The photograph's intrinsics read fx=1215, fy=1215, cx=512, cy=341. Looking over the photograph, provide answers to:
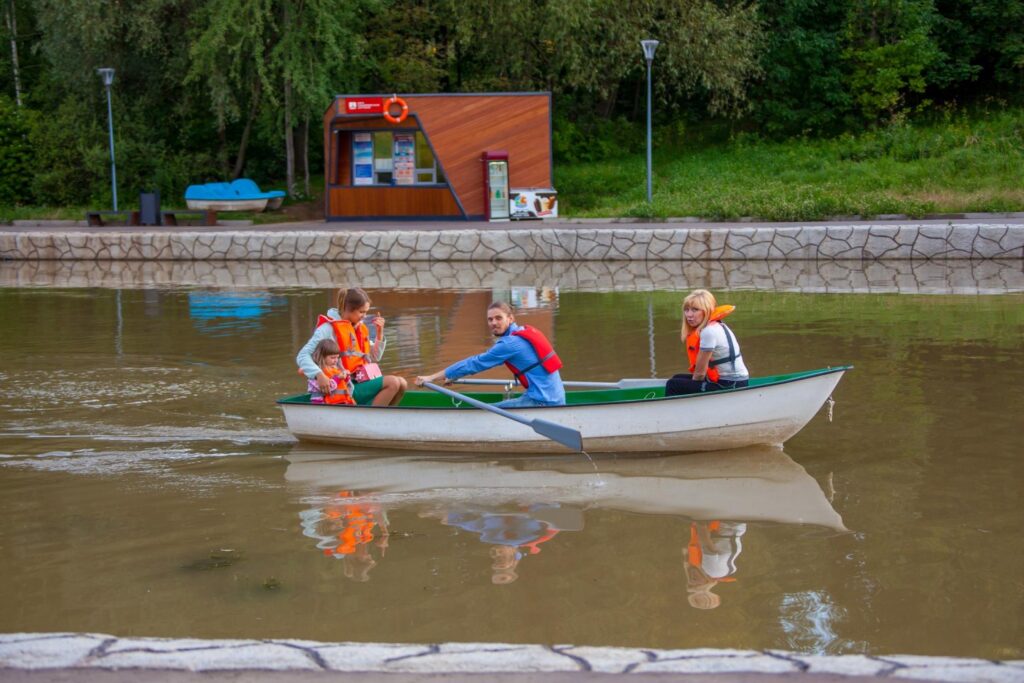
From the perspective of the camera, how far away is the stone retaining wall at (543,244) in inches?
842

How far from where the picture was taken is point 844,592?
5895 millimetres

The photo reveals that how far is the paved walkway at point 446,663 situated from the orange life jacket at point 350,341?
4763 millimetres

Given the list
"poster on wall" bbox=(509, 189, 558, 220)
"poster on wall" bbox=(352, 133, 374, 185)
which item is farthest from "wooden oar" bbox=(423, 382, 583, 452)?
"poster on wall" bbox=(352, 133, 374, 185)

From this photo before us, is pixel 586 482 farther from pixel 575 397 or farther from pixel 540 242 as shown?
pixel 540 242

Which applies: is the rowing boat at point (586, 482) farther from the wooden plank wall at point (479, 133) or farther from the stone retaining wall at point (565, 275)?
the wooden plank wall at point (479, 133)

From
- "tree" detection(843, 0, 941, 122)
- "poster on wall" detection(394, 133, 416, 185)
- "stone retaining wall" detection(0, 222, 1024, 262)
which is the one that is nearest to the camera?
"stone retaining wall" detection(0, 222, 1024, 262)

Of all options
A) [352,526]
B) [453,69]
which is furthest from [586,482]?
[453,69]

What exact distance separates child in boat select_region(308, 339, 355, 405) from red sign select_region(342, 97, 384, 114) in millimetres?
18491

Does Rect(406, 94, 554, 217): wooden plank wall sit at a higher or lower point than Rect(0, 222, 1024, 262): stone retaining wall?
higher

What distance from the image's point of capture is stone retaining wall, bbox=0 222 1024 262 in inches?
842

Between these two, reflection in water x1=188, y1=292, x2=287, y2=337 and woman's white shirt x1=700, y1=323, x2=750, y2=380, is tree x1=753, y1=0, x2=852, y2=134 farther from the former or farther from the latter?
woman's white shirt x1=700, y1=323, x2=750, y2=380

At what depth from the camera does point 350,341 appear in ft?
30.6

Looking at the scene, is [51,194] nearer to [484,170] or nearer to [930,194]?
[484,170]

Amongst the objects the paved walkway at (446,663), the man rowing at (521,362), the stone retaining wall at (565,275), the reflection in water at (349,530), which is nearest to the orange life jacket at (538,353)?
the man rowing at (521,362)
